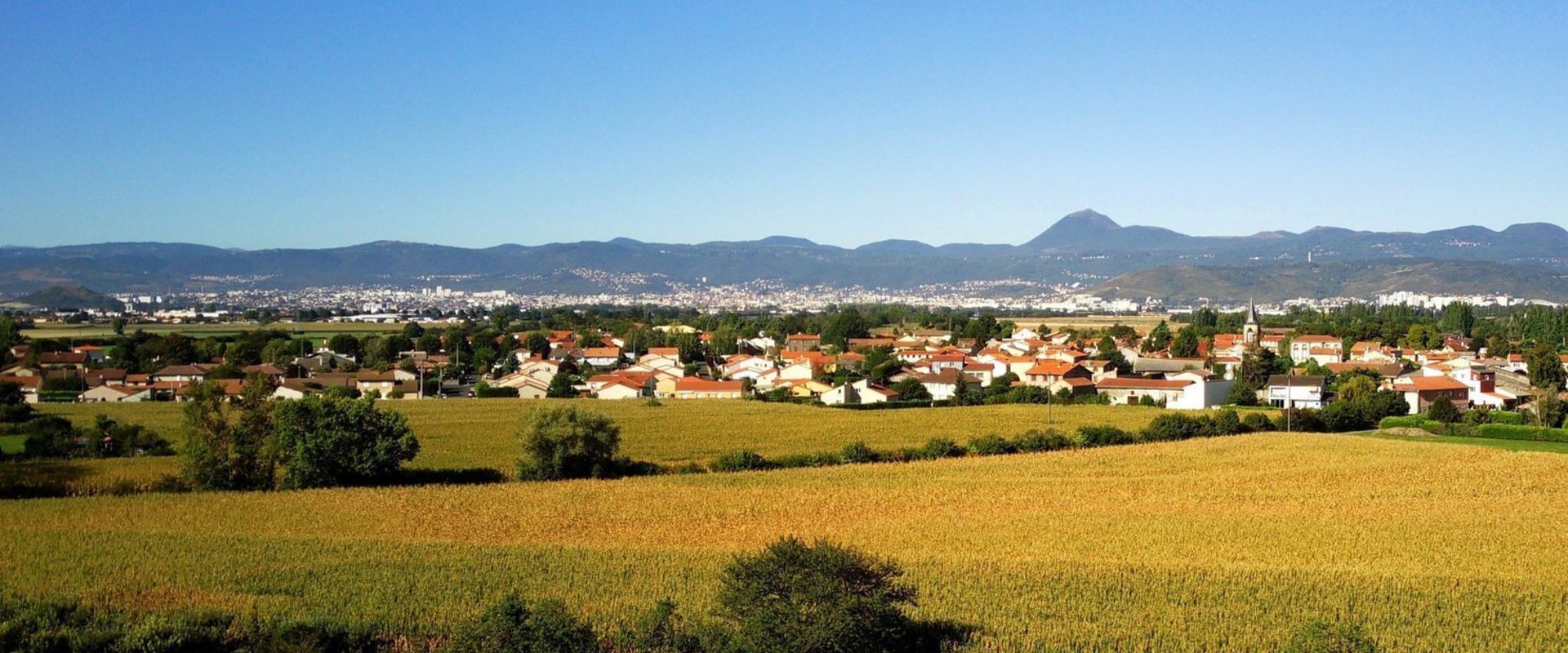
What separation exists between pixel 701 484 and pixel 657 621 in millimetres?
12529

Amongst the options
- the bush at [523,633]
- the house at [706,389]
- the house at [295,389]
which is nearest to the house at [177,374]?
the house at [295,389]

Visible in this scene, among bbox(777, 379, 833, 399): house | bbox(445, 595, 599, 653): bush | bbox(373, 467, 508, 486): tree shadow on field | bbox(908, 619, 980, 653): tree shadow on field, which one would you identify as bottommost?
bbox(777, 379, 833, 399): house

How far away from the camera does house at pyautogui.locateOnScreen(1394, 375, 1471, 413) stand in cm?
4712

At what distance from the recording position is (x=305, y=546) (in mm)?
18531

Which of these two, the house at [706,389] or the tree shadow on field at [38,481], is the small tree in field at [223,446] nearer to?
the tree shadow on field at [38,481]

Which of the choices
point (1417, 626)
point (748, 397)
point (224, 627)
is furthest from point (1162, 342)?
point (224, 627)

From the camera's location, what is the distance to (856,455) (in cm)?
3009

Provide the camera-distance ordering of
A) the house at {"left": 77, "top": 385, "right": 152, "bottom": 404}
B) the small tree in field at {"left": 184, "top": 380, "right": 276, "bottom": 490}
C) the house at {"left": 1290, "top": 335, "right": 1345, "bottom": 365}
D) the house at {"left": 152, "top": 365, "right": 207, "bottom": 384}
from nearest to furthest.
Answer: the small tree in field at {"left": 184, "top": 380, "right": 276, "bottom": 490} → the house at {"left": 77, "top": 385, "right": 152, "bottom": 404} → the house at {"left": 152, "top": 365, "right": 207, "bottom": 384} → the house at {"left": 1290, "top": 335, "right": 1345, "bottom": 365}

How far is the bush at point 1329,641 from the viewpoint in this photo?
11.8m

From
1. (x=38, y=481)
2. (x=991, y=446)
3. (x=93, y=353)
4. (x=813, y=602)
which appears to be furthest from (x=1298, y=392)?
(x=93, y=353)

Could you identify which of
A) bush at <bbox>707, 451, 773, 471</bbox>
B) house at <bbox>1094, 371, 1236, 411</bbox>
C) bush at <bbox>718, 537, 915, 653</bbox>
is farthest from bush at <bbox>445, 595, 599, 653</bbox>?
house at <bbox>1094, 371, 1236, 411</bbox>

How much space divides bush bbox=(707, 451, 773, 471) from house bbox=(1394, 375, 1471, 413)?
93.6ft

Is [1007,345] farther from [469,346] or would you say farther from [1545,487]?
[1545,487]

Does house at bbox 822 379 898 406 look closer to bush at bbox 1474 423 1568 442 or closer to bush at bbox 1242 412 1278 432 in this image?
bush at bbox 1242 412 1278 432
